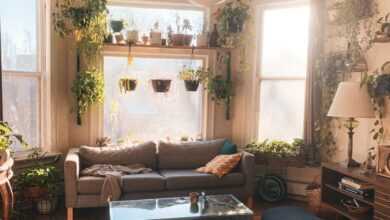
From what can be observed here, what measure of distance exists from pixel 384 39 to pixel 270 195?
2182 mm

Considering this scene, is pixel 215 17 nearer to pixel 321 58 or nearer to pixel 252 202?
pixel 321 58

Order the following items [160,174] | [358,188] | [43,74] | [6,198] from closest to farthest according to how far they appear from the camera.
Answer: [6,198] → [358,188] → [160,174] → [43,74]

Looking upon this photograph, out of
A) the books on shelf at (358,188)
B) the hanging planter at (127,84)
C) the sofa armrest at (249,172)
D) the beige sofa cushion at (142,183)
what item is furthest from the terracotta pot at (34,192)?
the books on shelf at (358,188)

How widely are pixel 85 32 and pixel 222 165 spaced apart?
2.17 metres

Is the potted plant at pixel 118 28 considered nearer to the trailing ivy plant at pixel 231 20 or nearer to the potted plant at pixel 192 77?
the potted plant at pixel 192 77

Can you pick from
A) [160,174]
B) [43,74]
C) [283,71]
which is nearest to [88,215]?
[160,174]

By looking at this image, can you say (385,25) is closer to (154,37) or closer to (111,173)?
(154,37)

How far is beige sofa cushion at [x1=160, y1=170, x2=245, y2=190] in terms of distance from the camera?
12.4 feet

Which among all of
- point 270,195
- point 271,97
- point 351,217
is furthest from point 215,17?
point 351,217

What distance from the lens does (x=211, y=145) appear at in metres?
4.42

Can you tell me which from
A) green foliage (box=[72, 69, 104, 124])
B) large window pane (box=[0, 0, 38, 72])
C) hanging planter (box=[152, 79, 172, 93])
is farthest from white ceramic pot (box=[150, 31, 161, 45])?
large window pane (box=[0, 0, 38, 72])

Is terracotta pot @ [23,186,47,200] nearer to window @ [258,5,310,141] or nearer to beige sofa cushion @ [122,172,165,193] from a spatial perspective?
beige sofa cushion @ [122,172,165,193]

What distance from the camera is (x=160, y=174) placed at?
3941mm

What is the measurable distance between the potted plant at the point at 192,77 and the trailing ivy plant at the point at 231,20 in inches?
18.8
